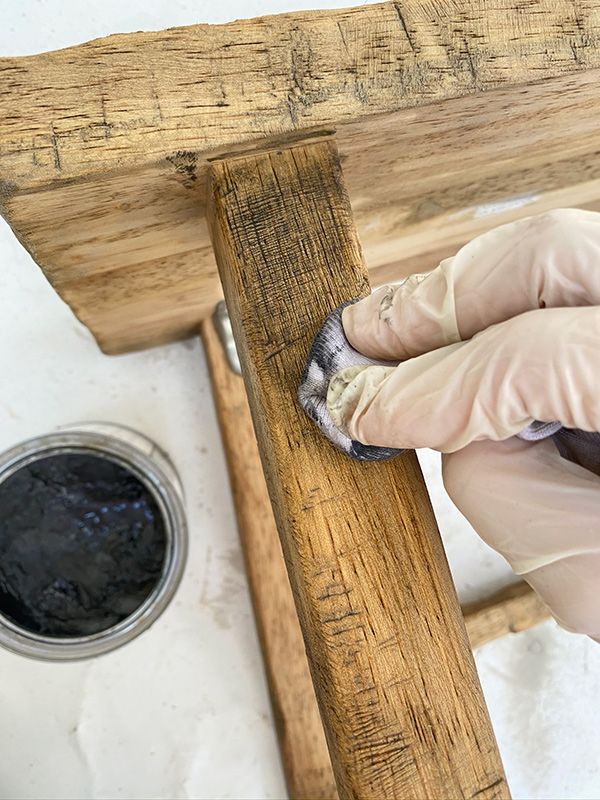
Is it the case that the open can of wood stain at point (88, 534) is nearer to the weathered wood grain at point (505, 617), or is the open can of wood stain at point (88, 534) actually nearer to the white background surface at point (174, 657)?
the white background surface at point (174, 657)

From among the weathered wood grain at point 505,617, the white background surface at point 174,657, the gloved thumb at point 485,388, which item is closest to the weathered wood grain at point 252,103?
the gloved thumb at point 485,388

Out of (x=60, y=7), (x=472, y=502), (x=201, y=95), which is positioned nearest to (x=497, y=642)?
(x=472, y=502)

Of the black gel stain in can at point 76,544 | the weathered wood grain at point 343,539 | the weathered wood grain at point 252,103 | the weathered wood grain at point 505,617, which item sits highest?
the weathered wood grain at point 252,103

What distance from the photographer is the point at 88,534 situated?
5.38ft

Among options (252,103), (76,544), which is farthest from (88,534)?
(252,103)

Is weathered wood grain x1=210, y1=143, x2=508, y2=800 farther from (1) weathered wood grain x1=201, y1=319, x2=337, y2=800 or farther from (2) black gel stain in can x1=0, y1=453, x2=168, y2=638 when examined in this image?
(2) black gel stain in can x1=0, y1=453, x2=168, y2=638

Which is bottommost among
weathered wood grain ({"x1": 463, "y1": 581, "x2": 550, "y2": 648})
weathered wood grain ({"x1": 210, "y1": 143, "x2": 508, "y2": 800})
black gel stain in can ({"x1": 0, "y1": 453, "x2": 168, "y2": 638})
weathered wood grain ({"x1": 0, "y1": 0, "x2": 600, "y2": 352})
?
weathered wood grain ({"x1": 463, "y1": 581, "x2": 550, "y2": 648})

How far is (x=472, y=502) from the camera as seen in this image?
36.6 inches

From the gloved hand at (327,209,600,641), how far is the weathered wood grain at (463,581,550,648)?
26.0 inches

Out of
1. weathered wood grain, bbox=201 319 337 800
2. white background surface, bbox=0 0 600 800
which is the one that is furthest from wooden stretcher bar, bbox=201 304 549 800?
white background surface, bbox=0 0 600 800

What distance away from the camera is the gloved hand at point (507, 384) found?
0.79 metres

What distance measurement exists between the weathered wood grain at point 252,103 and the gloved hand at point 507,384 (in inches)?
10.0

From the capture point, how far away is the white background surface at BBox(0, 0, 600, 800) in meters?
1.66

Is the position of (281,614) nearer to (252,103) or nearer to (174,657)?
(174,657)
